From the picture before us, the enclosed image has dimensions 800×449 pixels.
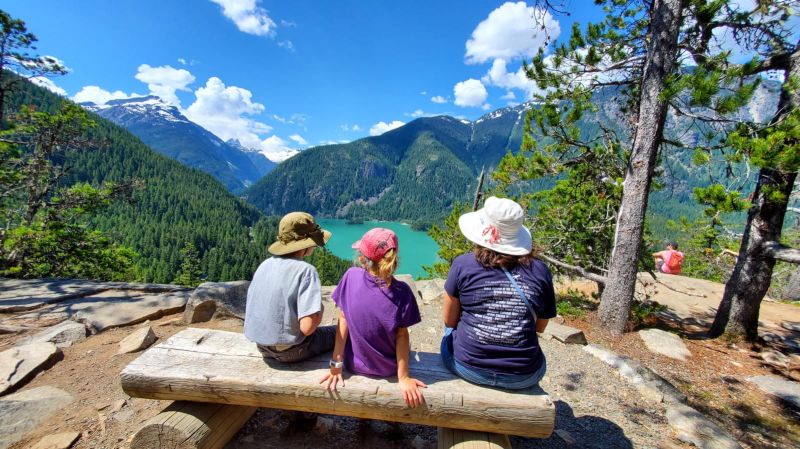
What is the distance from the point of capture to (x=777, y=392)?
4.28m

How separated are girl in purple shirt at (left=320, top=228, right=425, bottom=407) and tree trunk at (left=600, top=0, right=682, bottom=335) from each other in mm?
4933

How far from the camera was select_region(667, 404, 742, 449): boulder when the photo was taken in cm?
305

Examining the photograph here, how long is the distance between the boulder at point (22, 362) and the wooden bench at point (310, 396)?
1962 mm

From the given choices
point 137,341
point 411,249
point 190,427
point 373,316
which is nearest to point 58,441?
point 190,427

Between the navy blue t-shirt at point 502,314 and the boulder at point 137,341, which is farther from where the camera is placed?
the boulder at point 137,341

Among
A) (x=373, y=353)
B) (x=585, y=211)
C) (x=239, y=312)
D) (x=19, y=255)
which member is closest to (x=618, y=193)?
(x=585, y=211)

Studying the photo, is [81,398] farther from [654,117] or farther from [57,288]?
[654,117]

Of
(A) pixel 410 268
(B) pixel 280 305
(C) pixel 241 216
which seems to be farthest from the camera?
(C) pixel 241 216

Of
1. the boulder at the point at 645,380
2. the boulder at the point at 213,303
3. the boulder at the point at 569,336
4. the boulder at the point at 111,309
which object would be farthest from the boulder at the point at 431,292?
the boulder at the point at 111,309

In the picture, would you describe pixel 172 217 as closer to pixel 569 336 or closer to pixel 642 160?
pixel 569 336

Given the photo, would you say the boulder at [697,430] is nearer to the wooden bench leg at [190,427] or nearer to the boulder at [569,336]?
the boulder at [569,336]

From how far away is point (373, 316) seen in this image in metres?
2.35

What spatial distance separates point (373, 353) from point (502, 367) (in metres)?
0.92

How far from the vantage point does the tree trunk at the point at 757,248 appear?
485cm
